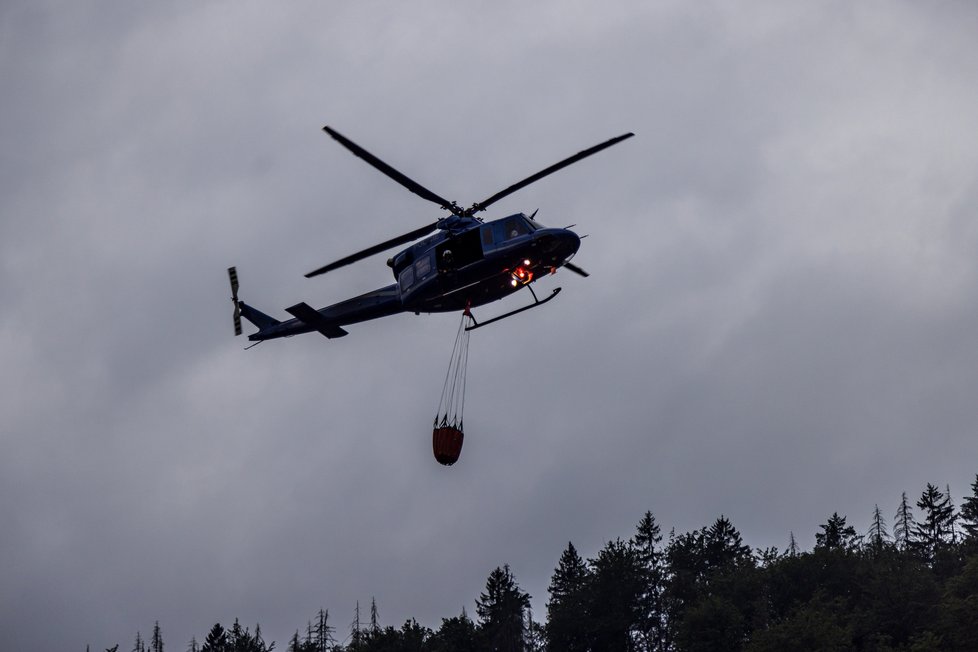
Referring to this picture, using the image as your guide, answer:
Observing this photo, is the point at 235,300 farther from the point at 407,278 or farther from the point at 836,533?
the point at 836,533

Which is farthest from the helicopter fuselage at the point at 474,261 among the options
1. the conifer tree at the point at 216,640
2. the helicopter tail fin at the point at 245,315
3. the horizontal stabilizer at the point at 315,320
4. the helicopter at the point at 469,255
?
the conifer tree at the point at 216,640

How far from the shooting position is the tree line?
75.1 metres

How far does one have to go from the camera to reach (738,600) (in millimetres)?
86562

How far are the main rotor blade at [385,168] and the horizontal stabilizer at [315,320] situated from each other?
9146 millimetres

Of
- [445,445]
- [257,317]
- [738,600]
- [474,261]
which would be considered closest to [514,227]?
[474,261]

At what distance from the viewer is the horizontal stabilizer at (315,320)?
55281 mm

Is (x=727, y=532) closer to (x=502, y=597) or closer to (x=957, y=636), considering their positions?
(x=502, y=597)

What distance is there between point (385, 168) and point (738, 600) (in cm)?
5070

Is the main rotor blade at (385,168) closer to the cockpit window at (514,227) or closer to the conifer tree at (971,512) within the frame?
the cockpit window at (514,227)

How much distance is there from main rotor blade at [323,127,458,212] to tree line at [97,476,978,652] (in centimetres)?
3799

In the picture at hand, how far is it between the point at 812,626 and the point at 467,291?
35857 millimetres

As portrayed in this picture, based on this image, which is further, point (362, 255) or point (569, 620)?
point (569, 620)

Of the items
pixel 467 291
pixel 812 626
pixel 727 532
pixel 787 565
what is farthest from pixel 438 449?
pixel 727 532

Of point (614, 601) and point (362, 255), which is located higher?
point (362, 255)
